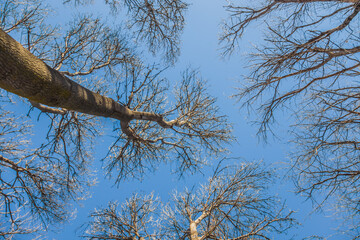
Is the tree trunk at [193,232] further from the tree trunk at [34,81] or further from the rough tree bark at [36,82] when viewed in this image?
the tree trunk at [34,81]

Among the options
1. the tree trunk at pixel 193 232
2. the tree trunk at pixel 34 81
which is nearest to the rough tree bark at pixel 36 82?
the tree trunk at pixel 34 81

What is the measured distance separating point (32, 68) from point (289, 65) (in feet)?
11.2

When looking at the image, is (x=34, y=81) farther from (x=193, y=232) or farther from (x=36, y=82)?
(x=193, y=232)

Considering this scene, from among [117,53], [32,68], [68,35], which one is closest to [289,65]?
[32,68]

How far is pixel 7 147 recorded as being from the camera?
15.7ft

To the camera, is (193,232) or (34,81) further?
(193,232)

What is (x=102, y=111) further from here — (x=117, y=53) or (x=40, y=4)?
(x=40, y=4)

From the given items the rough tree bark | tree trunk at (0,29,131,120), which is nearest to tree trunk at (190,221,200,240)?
the rough tree bark

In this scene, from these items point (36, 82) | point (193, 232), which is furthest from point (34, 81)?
point (193, 232)

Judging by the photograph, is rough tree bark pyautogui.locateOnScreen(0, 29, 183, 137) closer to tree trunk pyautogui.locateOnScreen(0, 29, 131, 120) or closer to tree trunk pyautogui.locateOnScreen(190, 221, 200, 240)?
tree trunk pyautogui.locateOnScreen(0, 29, 131, 120)

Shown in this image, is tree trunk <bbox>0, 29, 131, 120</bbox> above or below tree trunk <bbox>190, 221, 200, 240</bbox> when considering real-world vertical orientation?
above

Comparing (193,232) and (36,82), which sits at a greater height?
(36,82)

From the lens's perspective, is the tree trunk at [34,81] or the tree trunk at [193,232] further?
the tree trunk at [193,232]

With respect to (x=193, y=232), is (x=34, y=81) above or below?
above
